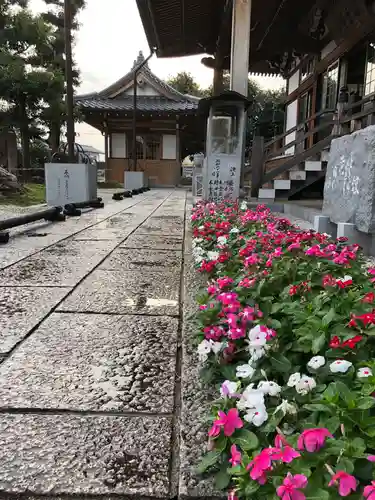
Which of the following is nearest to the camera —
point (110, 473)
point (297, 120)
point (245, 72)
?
point (110, 473)

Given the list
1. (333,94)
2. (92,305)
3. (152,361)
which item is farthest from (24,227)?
(333,94)

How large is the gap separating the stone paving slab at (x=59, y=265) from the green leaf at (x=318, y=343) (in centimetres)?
206

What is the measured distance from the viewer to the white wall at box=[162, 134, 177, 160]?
77.5 ft

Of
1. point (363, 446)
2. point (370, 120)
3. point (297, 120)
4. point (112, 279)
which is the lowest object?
point (112, 279)

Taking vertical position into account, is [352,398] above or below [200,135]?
below

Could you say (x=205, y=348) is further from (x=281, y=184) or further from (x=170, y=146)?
(x=170, y=146)

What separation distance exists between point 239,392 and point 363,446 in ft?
1.23

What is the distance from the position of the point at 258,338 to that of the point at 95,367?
710mm

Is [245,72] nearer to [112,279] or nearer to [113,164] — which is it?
[112,279]

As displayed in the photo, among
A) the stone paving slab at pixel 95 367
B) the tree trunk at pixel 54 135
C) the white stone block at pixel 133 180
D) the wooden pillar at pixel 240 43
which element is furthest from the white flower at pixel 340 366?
the tree trunk at pixel 54 135

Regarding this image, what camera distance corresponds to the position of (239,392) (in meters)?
1.17

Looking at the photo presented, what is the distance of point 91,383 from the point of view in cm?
153

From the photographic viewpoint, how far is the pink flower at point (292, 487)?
0.78 meters

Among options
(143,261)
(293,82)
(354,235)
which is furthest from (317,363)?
(293,82)
